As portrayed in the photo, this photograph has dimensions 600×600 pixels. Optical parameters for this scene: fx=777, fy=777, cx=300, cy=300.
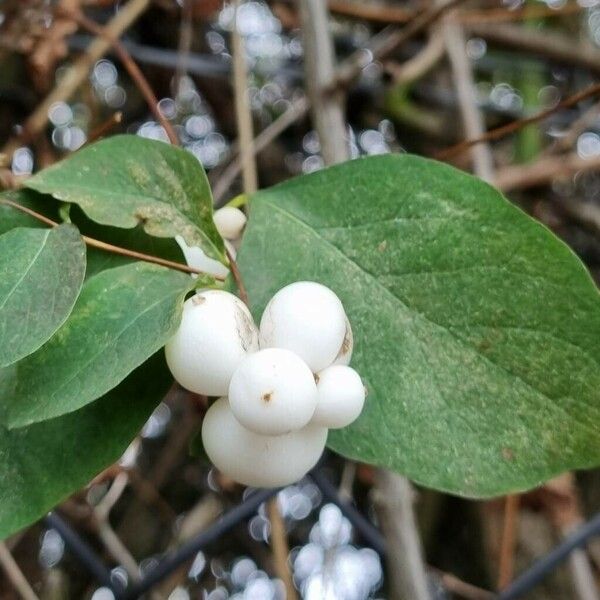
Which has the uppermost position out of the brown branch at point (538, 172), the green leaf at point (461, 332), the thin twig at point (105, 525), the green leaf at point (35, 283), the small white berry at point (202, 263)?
the green leaf at point (35, 283)

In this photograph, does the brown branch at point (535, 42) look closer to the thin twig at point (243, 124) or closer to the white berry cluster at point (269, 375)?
the thin twig at point (243, 124)

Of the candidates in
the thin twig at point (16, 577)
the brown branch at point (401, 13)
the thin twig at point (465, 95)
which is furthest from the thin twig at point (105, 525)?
A: the brown branch at point (401, 13)

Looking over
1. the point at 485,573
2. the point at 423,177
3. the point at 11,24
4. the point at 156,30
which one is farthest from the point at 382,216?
the point at 156,30

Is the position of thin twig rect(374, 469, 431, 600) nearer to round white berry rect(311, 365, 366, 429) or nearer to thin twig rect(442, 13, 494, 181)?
round white berry rect(311, 365, 366, 429)

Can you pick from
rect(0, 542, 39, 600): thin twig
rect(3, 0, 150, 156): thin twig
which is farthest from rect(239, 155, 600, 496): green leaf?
rect(3, 0, 150, 156): thin twig

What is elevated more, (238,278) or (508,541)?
(238,278)

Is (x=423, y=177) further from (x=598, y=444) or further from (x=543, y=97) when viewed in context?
(x=543, y=97)

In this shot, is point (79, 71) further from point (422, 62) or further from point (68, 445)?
point (68, 445)

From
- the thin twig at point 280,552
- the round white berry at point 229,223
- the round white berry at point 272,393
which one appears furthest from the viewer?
the thin twig at point 280,552

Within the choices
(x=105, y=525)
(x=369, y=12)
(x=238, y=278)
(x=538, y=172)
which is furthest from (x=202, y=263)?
(x=369, y=12)
